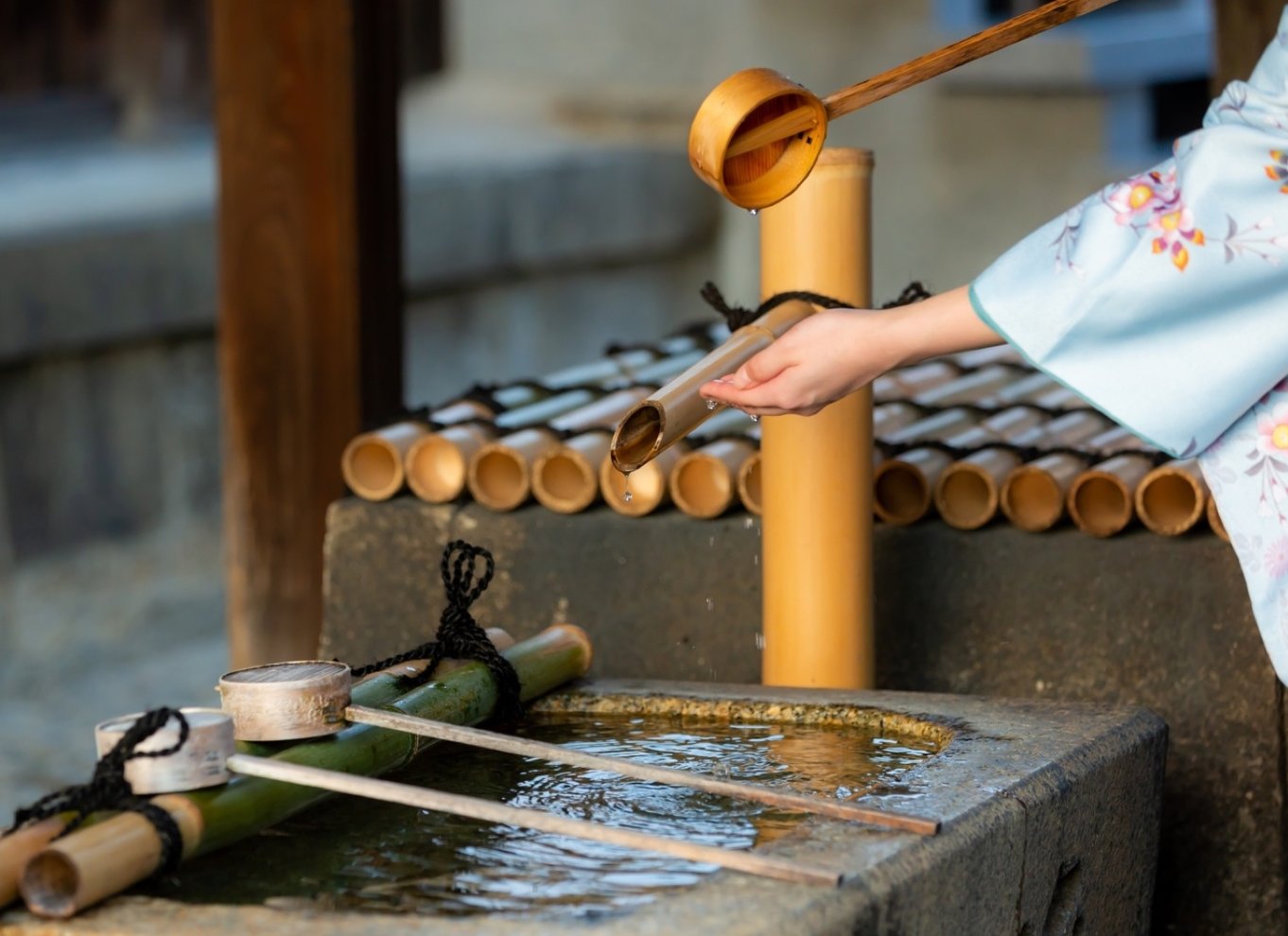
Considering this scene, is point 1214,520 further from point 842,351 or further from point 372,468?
point 372,468

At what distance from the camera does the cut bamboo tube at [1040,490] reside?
2680mm

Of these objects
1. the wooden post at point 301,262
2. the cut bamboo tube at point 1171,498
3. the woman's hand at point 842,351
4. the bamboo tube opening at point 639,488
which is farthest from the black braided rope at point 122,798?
the wooden post at point 301,262

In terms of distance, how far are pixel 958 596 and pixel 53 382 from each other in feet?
14.8

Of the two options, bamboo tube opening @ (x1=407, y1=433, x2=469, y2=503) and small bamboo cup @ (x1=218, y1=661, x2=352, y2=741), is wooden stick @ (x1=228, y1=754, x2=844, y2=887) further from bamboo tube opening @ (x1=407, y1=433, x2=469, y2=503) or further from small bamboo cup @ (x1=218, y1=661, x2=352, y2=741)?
bamboo tube opening @ (x1=407, y1=433, x2=469, y2=503)

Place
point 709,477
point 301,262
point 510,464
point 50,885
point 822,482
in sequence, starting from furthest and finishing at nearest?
point 301,262
point 510,464
point 709,477
point 822,482
point 50,885

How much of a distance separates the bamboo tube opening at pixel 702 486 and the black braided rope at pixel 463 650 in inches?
25.9

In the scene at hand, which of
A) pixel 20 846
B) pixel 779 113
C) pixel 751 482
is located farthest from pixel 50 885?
pixel 751 482

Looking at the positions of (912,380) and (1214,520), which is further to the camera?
(912,380)

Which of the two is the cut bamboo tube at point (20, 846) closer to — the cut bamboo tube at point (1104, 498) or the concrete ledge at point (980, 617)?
the concrete ledge at point (980, 617)

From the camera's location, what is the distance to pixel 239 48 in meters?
3.85

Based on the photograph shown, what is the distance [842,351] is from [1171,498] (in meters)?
0.92

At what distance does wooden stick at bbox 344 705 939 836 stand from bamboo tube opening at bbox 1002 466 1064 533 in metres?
1.01

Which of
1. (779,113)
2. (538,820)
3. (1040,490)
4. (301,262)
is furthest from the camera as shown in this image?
(301,262)

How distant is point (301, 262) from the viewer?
3805 millimetres
